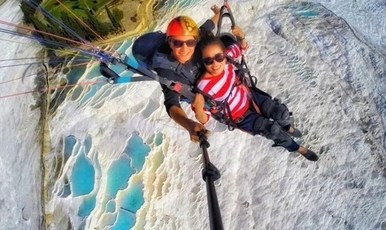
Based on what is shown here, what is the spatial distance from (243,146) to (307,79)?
126cm

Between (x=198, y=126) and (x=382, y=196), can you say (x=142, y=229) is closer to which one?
(x=198, y=126)

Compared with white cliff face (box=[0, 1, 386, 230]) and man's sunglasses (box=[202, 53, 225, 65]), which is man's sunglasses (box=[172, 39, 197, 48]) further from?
white cliff face (box=[0, 1, 386, 230])

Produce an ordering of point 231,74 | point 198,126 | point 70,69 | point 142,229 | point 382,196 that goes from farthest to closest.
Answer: point 70,69, point 142,229, point 382,196, point 231,74, point 198,126

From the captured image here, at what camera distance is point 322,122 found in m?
6.39

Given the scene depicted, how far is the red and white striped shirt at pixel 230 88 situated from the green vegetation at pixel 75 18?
3.13 m

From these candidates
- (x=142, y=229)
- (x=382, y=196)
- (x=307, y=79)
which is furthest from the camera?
(x=307, y=79)

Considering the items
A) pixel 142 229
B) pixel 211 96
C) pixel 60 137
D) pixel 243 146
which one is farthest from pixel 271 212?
→ pixel 60 137

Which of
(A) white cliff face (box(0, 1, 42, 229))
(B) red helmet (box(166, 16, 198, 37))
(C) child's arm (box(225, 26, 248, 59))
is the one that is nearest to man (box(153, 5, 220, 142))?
(B) red helmet (box(166, 16, 198, 37))

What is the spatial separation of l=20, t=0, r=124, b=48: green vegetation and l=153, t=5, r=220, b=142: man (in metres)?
3.05

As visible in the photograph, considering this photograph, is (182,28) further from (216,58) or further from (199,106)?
(199,106)

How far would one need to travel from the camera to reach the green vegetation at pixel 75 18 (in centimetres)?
768

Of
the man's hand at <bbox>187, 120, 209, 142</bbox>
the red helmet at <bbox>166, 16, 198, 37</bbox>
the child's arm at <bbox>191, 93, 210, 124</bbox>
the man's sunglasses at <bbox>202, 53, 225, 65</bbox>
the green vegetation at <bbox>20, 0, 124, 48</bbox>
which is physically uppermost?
the green vegetation at <bbox>20, 0, 124, 48</bbox>

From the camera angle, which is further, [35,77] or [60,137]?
[35,77]

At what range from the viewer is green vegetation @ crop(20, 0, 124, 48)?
25.2ft
